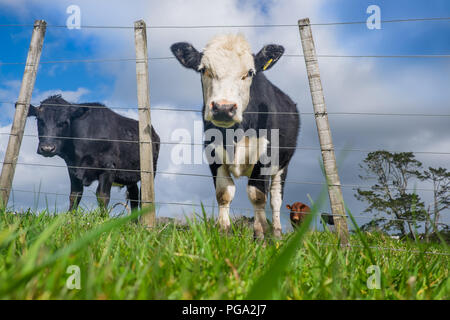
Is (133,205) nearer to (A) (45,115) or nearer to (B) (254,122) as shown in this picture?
(A) (45,115)

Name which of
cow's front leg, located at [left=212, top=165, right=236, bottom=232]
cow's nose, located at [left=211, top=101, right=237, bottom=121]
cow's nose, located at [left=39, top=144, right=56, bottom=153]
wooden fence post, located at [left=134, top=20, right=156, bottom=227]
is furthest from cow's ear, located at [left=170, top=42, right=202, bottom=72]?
cow's nose, located at [left=39, top=144, right=56, bottom=153]

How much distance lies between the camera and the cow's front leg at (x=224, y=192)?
4268mm

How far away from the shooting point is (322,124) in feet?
14.9

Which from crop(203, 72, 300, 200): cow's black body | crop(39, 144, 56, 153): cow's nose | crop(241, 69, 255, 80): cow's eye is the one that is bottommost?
crop(203, 72, 300, 200): cow's black body

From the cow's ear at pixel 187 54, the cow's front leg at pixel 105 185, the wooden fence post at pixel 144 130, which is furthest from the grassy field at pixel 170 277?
the cow's front leg at pixel 105 185

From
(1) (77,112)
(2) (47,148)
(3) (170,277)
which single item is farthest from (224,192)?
(1) (77,112)

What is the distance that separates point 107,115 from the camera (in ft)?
27.1

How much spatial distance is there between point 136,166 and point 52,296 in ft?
25.1

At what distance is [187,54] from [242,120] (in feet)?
3.62

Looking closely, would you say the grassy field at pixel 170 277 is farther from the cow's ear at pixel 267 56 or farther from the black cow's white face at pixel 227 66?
the cow's ear at pixel 267 56

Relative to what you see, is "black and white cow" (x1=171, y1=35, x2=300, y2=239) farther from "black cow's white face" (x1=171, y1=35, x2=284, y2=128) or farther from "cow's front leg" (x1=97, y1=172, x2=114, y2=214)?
"cow's front leg" (x1=97, y1=172, x2=114, y2=214)

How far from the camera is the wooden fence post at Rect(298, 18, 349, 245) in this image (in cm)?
436

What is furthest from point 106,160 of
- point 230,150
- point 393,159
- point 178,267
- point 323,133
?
point 393,159

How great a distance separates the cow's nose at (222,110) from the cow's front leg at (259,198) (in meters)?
1.00
